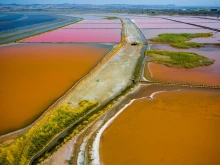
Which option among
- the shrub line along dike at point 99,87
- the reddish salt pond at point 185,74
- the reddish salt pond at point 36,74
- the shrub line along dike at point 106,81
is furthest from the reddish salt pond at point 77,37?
the reddish salt pond at point 185,74

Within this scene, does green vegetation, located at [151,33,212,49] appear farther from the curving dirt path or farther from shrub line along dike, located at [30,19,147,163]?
shrub line along dike, located at [30,19,147,163]

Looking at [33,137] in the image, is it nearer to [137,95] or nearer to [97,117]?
[97,117]

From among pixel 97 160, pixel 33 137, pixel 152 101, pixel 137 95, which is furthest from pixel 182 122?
pixel 33 137

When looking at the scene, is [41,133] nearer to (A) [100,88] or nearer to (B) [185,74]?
(A) [100,88]

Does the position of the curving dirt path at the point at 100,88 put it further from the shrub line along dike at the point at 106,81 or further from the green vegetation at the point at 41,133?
the green vegetation at the point at 41,133

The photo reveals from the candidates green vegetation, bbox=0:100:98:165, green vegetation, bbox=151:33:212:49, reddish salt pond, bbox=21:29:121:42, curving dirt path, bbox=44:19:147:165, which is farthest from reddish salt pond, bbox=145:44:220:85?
reddish salt pond, bbox=21:29:121:42

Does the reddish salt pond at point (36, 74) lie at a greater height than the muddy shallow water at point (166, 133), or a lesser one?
greater

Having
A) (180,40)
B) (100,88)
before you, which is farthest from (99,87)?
(180,40)
